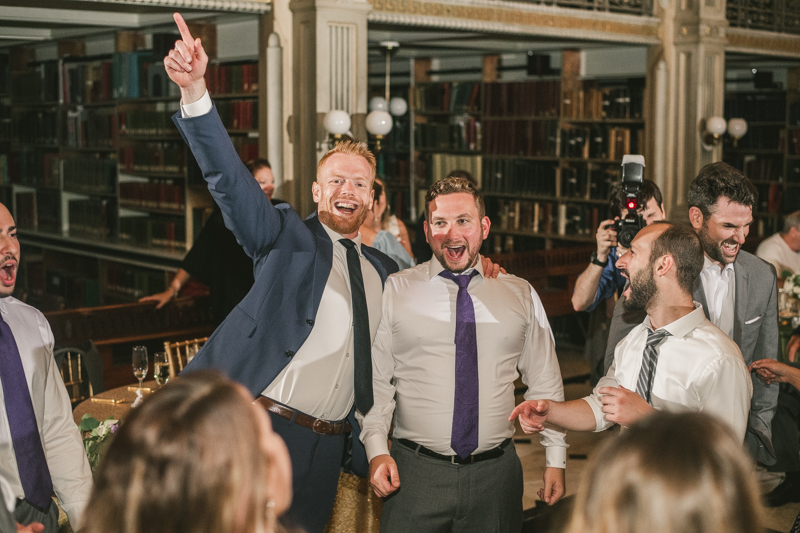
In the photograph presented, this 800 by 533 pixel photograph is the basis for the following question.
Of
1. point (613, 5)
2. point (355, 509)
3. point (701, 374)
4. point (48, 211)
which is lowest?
point (355, 509)

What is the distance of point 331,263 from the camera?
2.36m

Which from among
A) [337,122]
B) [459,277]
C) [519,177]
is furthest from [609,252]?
[519,177]

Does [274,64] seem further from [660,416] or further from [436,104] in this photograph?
[660,416]

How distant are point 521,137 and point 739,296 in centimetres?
587

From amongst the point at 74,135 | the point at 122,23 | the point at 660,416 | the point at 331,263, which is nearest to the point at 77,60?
the point at 74,135

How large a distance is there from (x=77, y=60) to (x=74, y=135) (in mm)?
772

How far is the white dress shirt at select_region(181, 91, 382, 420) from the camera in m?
2.29

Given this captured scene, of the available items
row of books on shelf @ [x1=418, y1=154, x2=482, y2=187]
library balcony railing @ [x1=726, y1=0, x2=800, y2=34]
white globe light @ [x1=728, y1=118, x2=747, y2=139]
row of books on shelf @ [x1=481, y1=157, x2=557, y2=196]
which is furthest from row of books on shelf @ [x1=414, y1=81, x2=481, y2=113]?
library balcony railing @ [x1=726, y1=0, x2=800, y2=34]

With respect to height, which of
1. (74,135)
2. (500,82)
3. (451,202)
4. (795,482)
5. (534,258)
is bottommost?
(795,482)

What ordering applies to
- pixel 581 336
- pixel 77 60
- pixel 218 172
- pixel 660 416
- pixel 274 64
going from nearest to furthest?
1. pixel 660 416
2. pixel 218 172
3. pixel 274 64
4. pixel 581 336
5. pixel 77 60

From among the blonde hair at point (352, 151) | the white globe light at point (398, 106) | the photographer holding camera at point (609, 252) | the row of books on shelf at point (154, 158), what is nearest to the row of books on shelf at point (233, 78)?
the row of books on shelf at point (154, 158)

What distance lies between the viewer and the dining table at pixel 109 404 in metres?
3.18

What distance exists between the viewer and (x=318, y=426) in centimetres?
232

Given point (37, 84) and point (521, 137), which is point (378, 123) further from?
point (37, 84)
